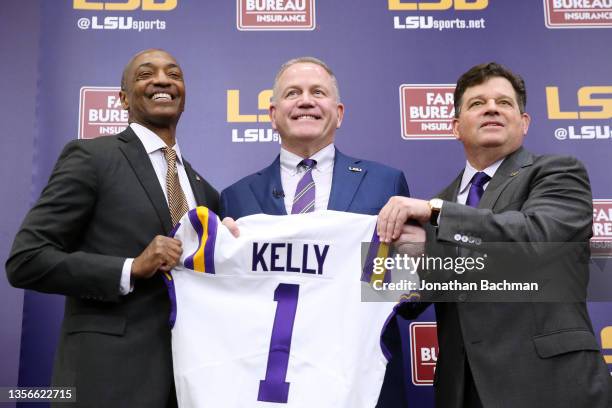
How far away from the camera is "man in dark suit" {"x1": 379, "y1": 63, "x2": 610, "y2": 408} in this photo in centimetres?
181

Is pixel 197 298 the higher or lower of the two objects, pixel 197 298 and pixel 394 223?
the lower

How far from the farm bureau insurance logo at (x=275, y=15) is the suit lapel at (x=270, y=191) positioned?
1.12m

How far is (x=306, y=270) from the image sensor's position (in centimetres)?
192

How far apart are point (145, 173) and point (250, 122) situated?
1.09m

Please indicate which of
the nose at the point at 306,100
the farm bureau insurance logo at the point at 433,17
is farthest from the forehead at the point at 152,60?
the farm bureau insurance logo at the point at 433,17

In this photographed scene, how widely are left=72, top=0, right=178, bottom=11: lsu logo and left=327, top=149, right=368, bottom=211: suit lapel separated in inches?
58.2

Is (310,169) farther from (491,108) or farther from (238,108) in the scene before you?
(238,108)

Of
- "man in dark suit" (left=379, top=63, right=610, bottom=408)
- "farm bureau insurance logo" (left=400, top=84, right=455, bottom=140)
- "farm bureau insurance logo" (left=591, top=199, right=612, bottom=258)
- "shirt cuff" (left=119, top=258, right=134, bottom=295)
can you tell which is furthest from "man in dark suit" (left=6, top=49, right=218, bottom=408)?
"farm bureau insurance logo" (left=591, top=199, right=612, bottom=258)

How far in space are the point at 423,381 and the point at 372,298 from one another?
1.14 meters

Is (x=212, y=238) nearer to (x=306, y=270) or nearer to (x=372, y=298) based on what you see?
(x=306, y=270)

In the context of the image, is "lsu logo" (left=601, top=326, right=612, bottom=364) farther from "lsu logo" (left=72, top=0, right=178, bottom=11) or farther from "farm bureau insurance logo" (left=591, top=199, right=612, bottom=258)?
"lsu logo" (left=72, top=0, right=178, bottom=11)

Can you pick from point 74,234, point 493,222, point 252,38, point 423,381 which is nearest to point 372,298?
point 493,222

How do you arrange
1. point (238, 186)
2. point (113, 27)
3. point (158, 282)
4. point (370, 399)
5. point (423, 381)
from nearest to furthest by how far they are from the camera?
1. point (370, 399)
2. point (158, 282)
3. point (238, 186)
4. point (423, 381)
5. point (113, 27)

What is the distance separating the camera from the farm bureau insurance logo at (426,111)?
3094mm
